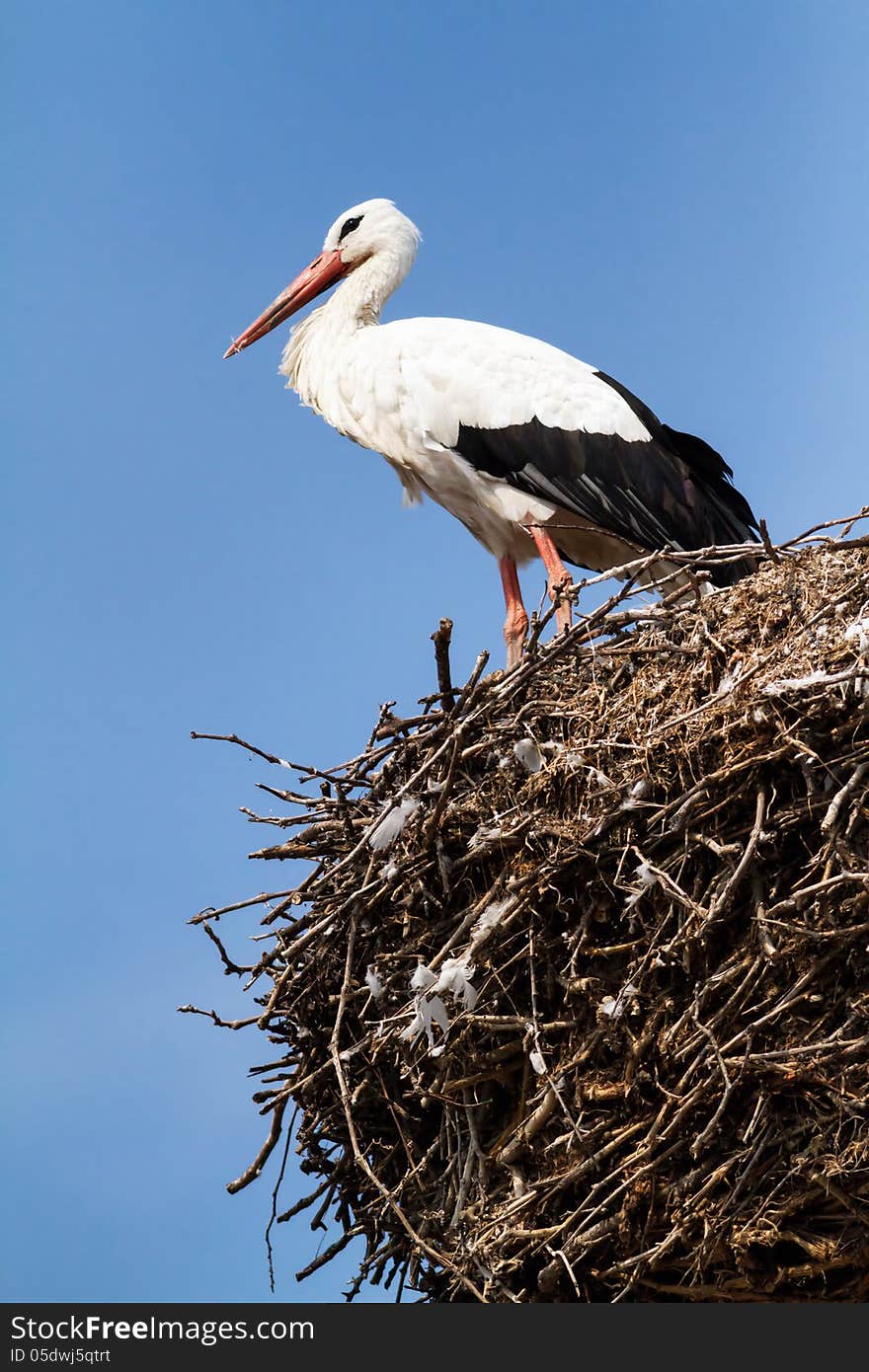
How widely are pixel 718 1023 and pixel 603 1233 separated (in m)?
0.51

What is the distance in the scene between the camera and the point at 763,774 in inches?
141

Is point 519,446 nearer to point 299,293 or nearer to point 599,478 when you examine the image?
point 599,478

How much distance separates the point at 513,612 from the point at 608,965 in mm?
2160

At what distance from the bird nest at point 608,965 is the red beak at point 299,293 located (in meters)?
2.63

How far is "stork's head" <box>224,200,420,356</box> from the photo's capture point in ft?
20.5

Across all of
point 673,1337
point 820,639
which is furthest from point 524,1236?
point 820,639

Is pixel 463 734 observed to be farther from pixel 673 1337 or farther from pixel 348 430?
pixel 348 430

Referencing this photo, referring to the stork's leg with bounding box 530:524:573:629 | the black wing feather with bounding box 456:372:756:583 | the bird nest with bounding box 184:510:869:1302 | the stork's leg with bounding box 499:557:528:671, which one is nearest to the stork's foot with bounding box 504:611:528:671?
the stork's leg with bounding box 499:557:528:671

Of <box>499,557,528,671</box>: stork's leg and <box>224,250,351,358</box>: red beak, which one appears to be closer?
<box>499,557,528,671</box>: stork's leg

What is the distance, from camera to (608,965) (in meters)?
3.71

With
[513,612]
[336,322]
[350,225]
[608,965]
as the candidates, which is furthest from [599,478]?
[608,965]

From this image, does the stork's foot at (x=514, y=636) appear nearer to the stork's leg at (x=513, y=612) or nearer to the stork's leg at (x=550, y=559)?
the stork's leg at (x=513, y=612)

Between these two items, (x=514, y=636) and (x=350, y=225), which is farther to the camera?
(x=350, y=225)

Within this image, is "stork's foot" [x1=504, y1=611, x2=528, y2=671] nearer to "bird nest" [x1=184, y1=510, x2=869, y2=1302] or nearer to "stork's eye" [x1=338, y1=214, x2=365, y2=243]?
"bird nest" [x1=184, y1=510, x2=869, y2=1302]
